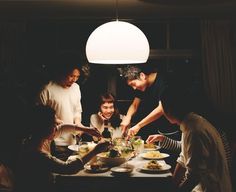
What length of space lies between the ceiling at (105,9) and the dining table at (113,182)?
7.45 ft

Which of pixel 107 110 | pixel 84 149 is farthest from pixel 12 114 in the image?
pixel 84 149

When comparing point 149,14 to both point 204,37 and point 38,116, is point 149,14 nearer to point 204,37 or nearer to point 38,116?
point 204,37

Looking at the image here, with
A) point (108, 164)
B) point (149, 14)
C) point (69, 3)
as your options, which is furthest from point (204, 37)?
point (108, 164)

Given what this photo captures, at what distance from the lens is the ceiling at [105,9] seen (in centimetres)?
471

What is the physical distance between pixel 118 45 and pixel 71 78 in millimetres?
2033

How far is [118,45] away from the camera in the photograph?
9.07 ft

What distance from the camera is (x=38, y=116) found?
2.74 metres

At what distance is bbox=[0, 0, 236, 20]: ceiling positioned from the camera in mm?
4707

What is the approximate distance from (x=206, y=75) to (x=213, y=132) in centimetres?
313

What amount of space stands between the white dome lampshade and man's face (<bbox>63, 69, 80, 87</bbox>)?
1.79 metres

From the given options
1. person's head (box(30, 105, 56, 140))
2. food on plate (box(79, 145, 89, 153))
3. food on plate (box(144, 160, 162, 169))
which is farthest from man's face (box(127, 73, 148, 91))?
person's head (box(30, 105, 56, 140))

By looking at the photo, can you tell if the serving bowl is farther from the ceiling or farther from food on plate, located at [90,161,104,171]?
the ceiling

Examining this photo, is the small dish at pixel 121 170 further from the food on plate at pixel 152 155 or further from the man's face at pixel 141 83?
the man's face at pixel 141 83

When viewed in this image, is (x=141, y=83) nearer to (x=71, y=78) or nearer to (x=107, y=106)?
(x=107, y=106)
